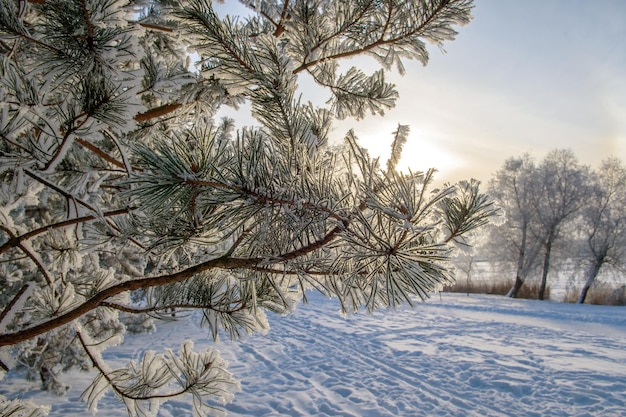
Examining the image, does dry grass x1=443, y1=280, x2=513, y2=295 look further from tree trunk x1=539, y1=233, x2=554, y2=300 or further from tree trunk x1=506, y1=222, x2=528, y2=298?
tree trunk x1=539, y1=233, x2=554, y2=300

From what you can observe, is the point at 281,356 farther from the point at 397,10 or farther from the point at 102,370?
the point at 397,10

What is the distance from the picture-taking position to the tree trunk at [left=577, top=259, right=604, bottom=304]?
1981cm

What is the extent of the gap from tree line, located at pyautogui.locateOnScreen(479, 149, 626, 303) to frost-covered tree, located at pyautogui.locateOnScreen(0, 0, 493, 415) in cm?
2196

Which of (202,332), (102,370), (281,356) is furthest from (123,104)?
(202,332)

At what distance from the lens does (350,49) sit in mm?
2148

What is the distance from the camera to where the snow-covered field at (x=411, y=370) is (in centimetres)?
497

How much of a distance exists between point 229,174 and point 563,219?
1086 inches

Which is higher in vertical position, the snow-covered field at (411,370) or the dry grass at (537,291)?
the dry grass at (537,291)

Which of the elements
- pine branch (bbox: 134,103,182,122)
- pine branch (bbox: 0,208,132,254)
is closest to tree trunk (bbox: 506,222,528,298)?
pine branch (bbox: 134,103,182,122)

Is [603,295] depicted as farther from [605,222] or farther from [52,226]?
[52,226]

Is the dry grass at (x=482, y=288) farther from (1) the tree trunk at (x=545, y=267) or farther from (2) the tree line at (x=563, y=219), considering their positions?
(1) the tree trunk at (x=545, y=267)

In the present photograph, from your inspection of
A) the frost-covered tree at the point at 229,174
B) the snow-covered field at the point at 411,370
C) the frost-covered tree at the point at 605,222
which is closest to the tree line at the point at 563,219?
the frost-covered tree at the point at 605,222

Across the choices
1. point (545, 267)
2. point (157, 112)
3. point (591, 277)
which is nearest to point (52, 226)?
point (157, 112)

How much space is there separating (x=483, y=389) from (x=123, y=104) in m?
6.31
